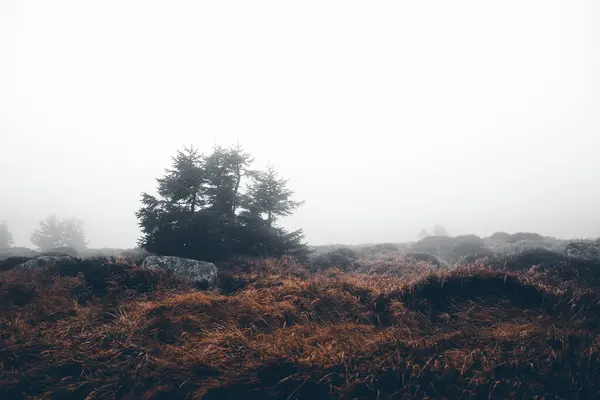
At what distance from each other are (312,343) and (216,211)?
10211mm

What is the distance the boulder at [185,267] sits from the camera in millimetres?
8953

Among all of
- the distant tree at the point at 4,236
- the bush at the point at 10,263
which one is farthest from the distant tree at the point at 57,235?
the bush at the point at 10,263

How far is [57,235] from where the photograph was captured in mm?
39750

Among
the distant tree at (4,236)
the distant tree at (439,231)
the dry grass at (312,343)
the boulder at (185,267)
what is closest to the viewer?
the dry grass at (312,343)

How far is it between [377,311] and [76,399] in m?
4.78

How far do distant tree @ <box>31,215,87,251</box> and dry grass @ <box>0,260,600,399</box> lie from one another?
142 ft

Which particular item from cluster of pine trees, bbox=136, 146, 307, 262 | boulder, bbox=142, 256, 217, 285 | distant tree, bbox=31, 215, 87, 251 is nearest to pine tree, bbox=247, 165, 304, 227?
cluster of pine trees, bbox=136, 146, 307, 262

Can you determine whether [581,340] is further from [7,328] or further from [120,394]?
[7,328]

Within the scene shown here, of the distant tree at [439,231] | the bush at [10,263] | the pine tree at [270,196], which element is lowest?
the distant tree at [439,231]

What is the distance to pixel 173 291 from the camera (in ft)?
22.2

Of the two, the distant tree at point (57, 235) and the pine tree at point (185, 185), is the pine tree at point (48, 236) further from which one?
the pine tree at point (185, 185)

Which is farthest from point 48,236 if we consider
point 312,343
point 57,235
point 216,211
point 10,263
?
point 312,343

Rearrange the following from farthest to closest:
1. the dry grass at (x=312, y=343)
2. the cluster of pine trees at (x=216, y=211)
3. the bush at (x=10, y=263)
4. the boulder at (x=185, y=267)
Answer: the cluster of pine trees at (x=216, y=211) → the bush at (x=10, y=263) → the boulder at (x=185, y=267) → the dry grass at (x=312, y=343)

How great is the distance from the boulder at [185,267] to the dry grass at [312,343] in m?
2.48
